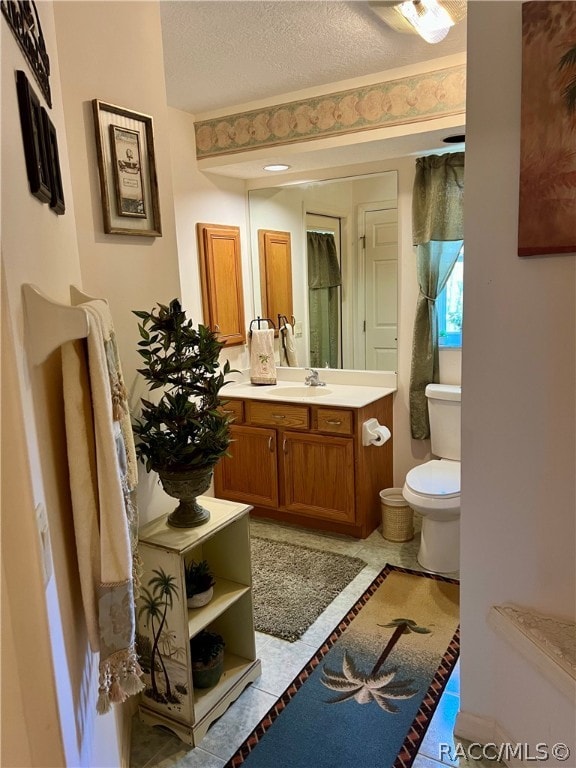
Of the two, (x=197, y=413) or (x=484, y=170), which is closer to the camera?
(x=484, y=170)

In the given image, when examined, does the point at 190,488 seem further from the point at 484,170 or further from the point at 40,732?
the point at 484,170

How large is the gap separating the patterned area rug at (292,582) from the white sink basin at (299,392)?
0.94 metres

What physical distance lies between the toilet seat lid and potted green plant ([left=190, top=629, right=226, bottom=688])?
1.24 metres

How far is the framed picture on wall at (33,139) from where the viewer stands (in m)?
0.94

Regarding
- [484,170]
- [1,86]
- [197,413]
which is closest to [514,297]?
[484,170]

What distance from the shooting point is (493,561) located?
163 cm

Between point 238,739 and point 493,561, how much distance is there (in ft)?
3.44

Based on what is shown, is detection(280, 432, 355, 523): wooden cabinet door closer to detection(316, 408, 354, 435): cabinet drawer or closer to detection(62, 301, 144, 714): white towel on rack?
detection(316, 408, 354, 435): cabinet drawer

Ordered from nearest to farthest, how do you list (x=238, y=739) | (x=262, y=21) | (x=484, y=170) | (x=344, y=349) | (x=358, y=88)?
(x=484, y=170) < (x=238, y=739) < (x=262, y=21) < (x=358, y=88) < (x=344, y=349)

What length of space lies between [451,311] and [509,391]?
5.67 ft

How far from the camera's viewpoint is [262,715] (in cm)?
187

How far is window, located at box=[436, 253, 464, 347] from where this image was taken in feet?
10.2

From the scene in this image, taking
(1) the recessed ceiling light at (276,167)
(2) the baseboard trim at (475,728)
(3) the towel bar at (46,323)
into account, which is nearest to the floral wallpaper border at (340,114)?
(1) the recessed ceiling light at (276,167)

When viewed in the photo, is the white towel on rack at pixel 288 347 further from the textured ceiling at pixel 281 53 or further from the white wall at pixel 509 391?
the white wall at pixel 509 391
